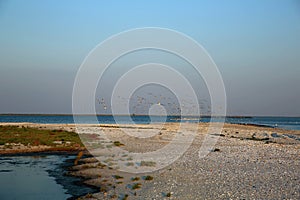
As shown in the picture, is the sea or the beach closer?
the beach

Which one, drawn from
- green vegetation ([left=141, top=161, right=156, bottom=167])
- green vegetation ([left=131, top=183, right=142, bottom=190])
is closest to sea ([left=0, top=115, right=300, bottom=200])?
green vegetation ([left=131, top=183, right=142, bottom=190])

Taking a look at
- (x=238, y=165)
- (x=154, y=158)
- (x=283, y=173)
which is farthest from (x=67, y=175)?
(x=283, y=173)

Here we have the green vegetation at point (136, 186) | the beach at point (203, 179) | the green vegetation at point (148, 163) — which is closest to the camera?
the beach at point (203, 179)

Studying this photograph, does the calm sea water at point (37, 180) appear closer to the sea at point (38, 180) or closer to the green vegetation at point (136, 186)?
the sea at point (38, 180)

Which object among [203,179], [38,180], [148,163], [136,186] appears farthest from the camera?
[148,163]

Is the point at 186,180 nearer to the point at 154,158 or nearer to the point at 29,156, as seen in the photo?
the point at 154,158

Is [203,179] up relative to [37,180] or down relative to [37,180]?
up

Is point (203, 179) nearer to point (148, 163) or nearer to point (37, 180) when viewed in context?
point (148, 163)

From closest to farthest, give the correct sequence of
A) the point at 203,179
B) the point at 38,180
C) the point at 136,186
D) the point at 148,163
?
1. the point at 136,186
2. the point at 203,179
3. the point at 38,180
4. the point at 148,163

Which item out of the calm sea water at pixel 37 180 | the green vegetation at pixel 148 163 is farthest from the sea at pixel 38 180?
the green vegetation at pixel 148 163

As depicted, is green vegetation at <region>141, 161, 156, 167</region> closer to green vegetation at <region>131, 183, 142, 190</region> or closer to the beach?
the beach

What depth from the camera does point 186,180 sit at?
62.6 feet

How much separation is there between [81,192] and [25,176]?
711 cm

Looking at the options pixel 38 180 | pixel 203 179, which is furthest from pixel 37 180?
pixel 203 179
